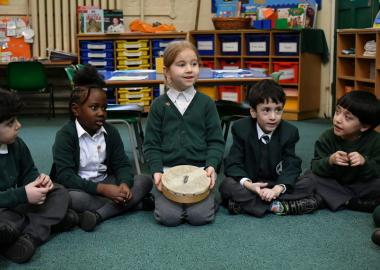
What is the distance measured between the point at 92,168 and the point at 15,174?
0.45 meters

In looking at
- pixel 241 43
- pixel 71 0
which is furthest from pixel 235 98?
pixel 71 0

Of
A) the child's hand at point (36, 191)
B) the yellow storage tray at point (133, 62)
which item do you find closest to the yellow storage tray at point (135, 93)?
the yellow storage tray at point (133, 62)

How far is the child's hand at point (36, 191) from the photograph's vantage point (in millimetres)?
2105

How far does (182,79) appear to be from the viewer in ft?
8.59

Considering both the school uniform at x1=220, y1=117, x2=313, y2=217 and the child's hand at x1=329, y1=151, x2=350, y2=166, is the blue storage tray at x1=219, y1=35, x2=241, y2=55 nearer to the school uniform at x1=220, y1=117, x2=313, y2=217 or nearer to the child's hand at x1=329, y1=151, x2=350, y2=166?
the school uniform at x1=220, y1=117, x2=313, y2=217

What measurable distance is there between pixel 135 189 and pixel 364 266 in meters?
1.17

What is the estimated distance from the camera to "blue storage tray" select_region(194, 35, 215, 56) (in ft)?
20.1

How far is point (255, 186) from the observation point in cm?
252

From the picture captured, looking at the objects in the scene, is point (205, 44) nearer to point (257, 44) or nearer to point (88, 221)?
point (257, 44)

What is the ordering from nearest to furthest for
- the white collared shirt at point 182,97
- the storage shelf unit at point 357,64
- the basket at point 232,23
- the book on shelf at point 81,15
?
the white collared shirt at point 182,97 → the storage shelf unit at point 357,64 → the basket at point 232,23 → the book on shelf at point 81,15

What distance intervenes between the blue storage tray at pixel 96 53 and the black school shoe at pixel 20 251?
433cm

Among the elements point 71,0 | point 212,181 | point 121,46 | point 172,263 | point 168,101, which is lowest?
point 172,263

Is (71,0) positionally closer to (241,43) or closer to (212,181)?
(241,43)

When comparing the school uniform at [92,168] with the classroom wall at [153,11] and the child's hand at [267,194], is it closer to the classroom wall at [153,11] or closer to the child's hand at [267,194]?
the child's hand at [267,194]
